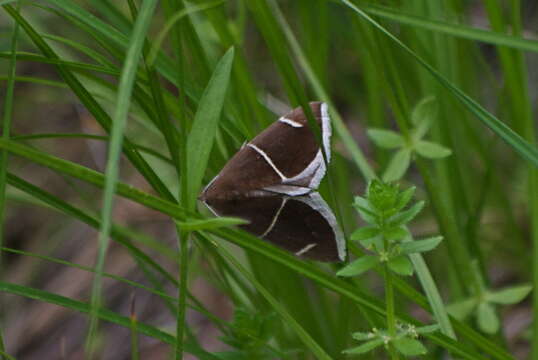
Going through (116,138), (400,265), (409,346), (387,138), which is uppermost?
(387,138)

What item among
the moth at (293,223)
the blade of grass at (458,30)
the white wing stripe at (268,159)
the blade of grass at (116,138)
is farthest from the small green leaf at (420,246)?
the blade of grass at (116,138)

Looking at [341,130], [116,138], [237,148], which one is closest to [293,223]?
[237,148]

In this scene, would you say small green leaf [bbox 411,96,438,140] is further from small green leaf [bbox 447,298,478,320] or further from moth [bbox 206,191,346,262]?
moth [bbox 206,191,346,262]

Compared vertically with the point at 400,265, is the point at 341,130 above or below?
above

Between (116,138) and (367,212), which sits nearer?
(116,138)

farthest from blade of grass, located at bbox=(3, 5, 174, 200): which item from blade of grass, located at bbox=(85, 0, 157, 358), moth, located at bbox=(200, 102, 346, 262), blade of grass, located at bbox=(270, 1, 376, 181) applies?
blade of grass, located at bbox=(270, 1, 376, 181)

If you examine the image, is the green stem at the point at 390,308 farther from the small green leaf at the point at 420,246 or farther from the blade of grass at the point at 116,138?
the blade of grass at the point at 116,138

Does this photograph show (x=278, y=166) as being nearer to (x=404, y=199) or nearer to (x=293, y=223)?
(x=293, y=223)
